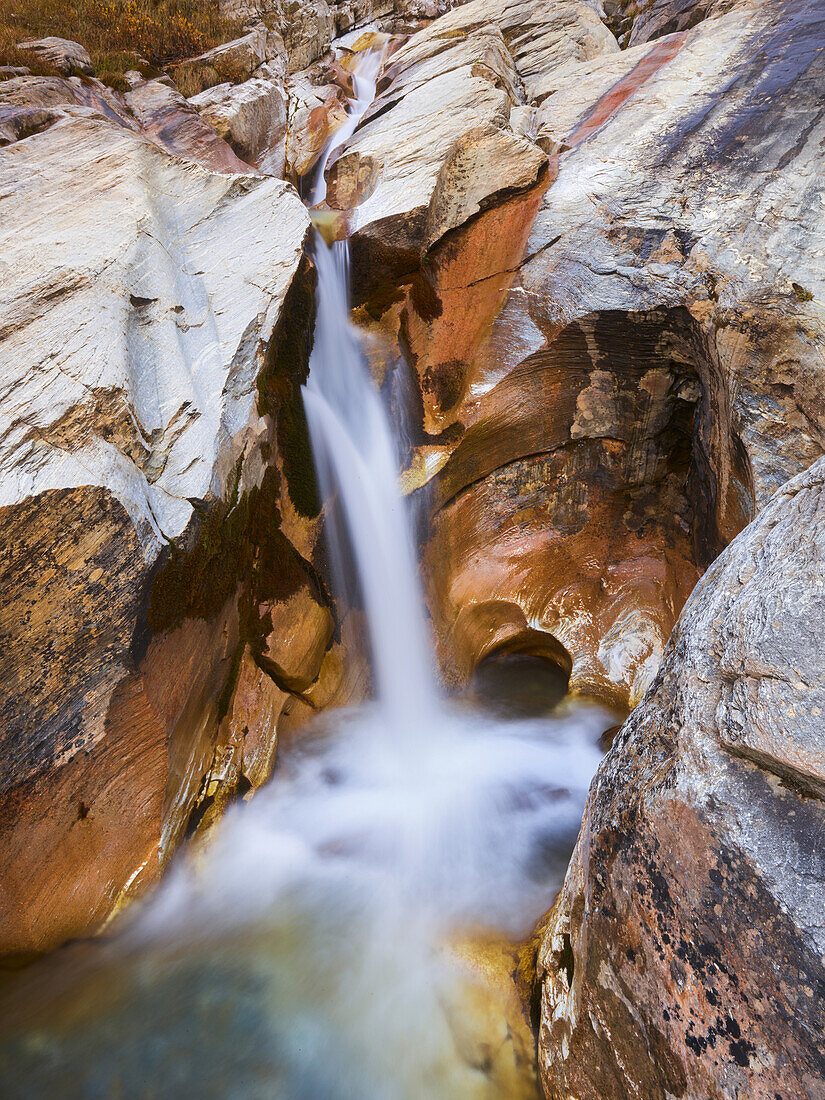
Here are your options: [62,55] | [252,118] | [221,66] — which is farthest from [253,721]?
[221,66]

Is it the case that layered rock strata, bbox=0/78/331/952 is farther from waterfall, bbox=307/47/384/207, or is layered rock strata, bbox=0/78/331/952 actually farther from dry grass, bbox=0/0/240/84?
dry grass, bbox=0/0/240/84

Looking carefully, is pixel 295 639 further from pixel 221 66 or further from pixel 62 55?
pixel 221 66

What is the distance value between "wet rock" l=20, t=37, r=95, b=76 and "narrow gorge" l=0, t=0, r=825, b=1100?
114 mm

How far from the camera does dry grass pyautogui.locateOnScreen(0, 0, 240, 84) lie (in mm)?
9320

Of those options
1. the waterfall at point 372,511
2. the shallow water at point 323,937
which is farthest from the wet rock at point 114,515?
the waterfall at point 372,511

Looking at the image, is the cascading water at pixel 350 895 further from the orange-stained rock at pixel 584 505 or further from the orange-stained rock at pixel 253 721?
the orange-stained rock at pixel 584 505

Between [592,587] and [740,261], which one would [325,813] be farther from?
[740,261]

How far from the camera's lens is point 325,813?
4793 millimetres

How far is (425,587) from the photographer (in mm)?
6422

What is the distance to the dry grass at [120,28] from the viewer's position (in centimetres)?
932

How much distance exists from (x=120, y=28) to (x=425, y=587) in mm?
12760

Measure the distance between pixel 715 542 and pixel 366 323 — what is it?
4.84 metres

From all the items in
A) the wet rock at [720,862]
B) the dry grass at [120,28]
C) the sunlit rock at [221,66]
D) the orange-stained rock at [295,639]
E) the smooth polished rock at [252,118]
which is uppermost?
the dry grass at [120,28]

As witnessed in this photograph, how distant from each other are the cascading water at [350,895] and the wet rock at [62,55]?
213 inches
